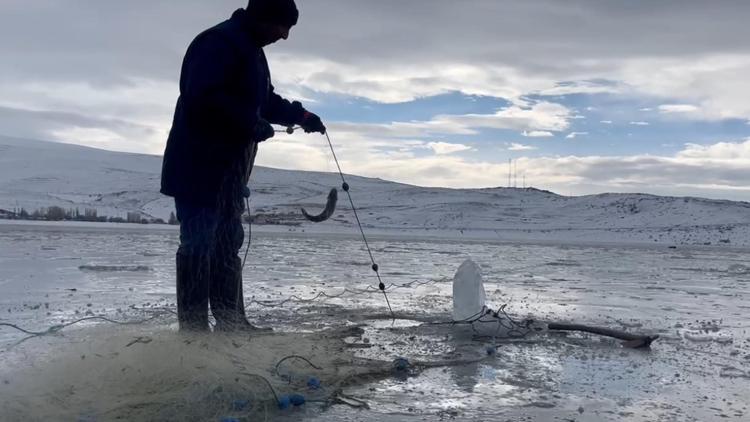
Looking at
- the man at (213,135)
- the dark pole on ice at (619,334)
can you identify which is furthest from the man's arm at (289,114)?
the dark pole on ice at (619,334)

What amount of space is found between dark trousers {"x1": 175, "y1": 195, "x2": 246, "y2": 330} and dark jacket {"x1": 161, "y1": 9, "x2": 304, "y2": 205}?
0.11 m

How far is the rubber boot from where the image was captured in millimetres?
3688

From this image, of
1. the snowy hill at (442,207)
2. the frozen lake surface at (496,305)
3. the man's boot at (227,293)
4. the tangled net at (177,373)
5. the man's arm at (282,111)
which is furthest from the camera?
the snowy hill at (442,207)

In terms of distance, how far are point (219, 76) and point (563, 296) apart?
14.3 feet

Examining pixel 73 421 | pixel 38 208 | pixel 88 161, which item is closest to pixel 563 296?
pixel 73 421

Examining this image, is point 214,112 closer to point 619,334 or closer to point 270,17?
point 270,17

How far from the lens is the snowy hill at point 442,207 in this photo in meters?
27.2

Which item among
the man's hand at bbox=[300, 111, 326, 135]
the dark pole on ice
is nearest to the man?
the man's hand at bbox=[300, 111, 326, 135]

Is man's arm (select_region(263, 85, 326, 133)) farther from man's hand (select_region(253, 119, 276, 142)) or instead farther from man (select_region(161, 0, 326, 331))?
man's hand (select_region(253, 119, 276, 142))

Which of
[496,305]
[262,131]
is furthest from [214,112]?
[496,305]

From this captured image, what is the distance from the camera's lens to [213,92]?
357 cm

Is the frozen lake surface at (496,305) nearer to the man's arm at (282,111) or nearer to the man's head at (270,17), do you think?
the man's arm at (282,111)

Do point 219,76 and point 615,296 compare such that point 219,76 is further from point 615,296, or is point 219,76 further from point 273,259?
point 273,259

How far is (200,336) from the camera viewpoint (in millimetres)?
3303
